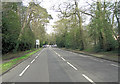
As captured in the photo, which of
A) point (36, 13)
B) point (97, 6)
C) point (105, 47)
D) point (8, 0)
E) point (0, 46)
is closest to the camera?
point (8, 0)

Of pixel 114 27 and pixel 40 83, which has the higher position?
pixel 114 27

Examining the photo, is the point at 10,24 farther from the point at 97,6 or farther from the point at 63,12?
the point at 97,6

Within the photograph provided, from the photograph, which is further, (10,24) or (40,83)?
(10,24)

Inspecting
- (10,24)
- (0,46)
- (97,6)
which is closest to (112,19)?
(97,6)

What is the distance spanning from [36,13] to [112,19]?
47.2 feet

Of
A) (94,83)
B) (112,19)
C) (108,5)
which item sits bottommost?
(94,83)

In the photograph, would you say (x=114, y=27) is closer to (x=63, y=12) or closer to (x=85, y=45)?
(x=63, y=12)

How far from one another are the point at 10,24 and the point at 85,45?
2292cm

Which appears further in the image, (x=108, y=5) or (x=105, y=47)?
(x=105, y=47)

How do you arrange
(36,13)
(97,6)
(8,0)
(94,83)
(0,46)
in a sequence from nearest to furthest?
(94,83) < (8,0) < (0,46) < (97,6) < (36,13)

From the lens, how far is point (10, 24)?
822 inches

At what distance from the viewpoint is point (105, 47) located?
24.3m

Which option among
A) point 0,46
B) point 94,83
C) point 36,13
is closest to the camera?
point 94,83

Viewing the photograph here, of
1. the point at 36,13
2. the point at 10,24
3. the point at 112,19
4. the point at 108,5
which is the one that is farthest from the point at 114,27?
the point at 10,24
